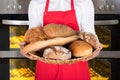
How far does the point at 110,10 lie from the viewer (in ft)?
4.29

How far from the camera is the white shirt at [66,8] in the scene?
3.48ft

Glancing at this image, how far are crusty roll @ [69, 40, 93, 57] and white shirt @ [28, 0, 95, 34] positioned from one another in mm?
240

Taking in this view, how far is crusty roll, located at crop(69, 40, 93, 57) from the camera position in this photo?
788mm

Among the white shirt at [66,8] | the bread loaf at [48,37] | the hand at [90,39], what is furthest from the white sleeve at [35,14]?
the hand at [90,39]

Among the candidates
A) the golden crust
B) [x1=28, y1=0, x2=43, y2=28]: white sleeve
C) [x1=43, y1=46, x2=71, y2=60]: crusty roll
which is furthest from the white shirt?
[x1=43, y1=46, x2=71, y2=60]: crusty roll

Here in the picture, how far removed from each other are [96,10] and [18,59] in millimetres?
479

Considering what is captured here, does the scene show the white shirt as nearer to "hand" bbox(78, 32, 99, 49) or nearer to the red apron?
the red apron

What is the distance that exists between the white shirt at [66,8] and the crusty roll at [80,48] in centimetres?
24

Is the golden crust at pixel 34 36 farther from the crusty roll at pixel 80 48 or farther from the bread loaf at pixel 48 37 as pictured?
the crusty roll at pixel 80 48

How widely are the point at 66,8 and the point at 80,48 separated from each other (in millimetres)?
321

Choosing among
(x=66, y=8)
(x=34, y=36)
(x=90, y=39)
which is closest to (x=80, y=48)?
(x=90, y=39)

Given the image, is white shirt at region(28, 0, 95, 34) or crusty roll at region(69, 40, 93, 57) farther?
white shirt at region(28, 0, 95, 34)

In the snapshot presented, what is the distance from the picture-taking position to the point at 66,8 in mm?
1077

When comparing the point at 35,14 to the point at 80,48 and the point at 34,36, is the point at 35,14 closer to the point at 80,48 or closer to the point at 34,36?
the point at 34,36
